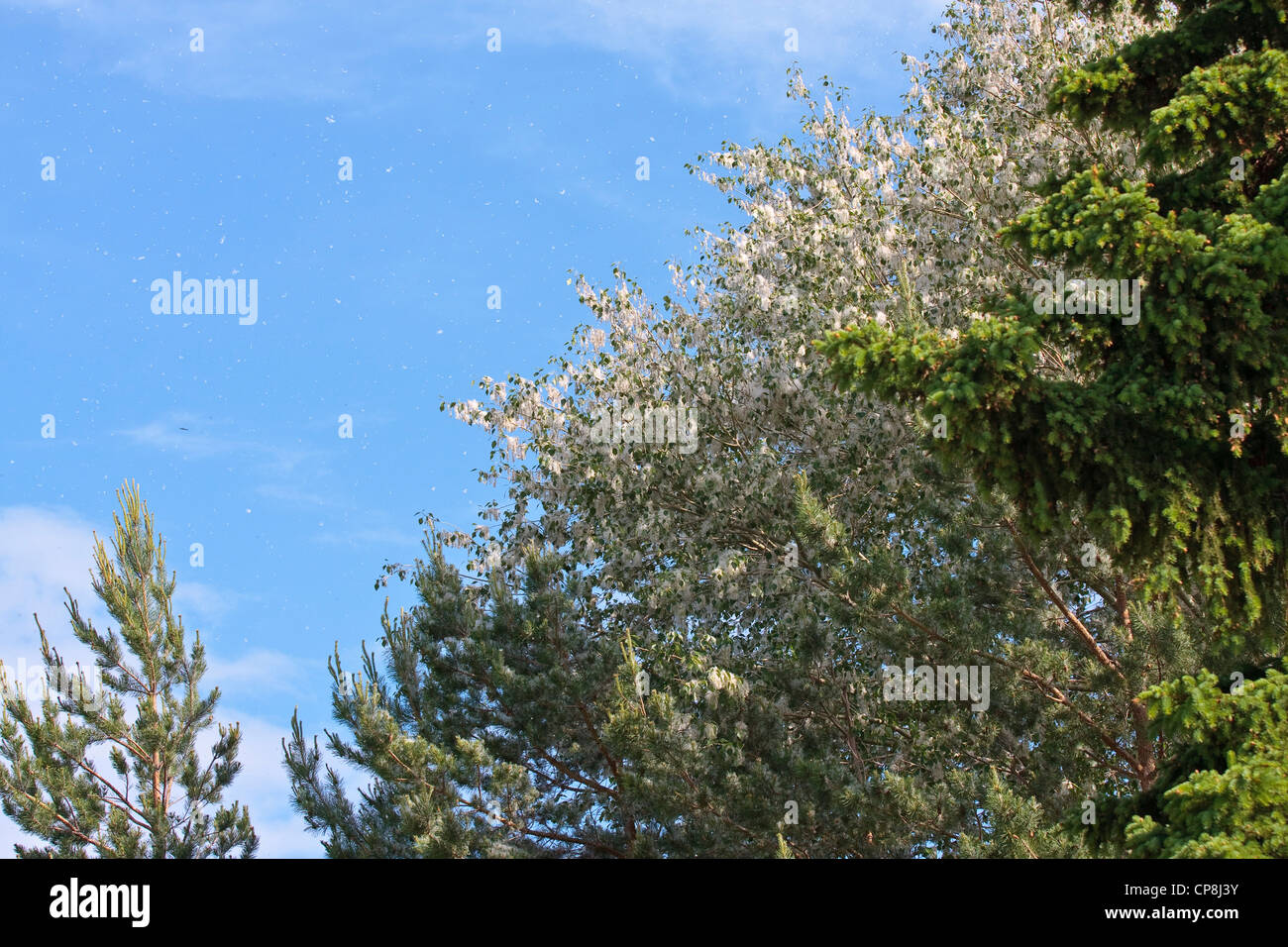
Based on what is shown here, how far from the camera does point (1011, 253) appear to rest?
1686cm

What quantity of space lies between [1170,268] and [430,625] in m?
12.7

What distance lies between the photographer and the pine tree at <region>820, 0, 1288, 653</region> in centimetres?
716

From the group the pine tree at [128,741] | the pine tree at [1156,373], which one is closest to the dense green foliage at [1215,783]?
the pine tree at [1156,373]

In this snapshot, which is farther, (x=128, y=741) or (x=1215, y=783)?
(x=128, y=741)

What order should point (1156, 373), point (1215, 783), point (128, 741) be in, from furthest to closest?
point (128, 741) < point (1156, 373) < point (1215, 783)

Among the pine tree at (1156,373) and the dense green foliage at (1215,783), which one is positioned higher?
the pine tree at (1156,373)

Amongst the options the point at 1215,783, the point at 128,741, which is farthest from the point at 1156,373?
the point at 128,741

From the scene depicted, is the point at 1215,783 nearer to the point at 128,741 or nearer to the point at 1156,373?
the point at 1156,373

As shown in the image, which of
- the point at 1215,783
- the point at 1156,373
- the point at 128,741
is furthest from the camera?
the point at 128,741

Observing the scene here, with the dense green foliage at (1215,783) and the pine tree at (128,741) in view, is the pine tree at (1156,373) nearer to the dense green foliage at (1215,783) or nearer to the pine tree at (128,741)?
the dense green foliage at (1215,783)

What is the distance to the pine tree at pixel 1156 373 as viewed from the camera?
23.5ft

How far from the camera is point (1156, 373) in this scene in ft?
24.7
